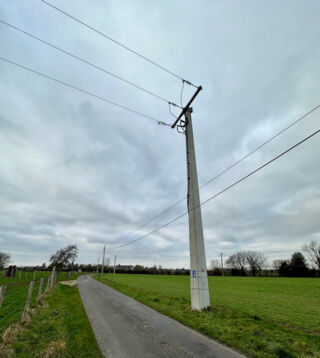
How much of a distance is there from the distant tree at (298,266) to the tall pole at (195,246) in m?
73.2

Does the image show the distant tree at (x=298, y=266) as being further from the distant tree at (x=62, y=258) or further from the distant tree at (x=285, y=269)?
the distant tree at (x=62, y=258)

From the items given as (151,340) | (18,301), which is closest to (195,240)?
(151,340)

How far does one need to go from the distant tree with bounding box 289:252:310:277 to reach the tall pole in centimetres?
7320

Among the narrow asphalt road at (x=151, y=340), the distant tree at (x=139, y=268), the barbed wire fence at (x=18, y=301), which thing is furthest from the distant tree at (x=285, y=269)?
the narrow asphalt road at (x=151, y=340)

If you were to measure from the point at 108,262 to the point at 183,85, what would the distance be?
112573 mm

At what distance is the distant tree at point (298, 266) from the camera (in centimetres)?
6525

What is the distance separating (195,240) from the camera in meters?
10.4

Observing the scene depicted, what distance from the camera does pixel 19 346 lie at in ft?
16.7

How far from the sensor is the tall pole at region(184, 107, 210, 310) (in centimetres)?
965

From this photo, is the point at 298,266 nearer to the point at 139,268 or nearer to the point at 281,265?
the point at 281,265

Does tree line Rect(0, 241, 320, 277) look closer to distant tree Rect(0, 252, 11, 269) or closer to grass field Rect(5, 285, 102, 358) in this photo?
distant tree Rect(0, 252, 11, 269)

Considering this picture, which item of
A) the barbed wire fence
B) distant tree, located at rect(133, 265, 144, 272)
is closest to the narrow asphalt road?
the barbed wire fence

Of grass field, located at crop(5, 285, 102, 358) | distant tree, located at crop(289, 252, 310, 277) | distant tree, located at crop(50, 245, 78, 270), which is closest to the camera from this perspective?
grass field, located at crop(5, 285, 102, 358)

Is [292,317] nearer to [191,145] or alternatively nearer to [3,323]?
[191,145]
